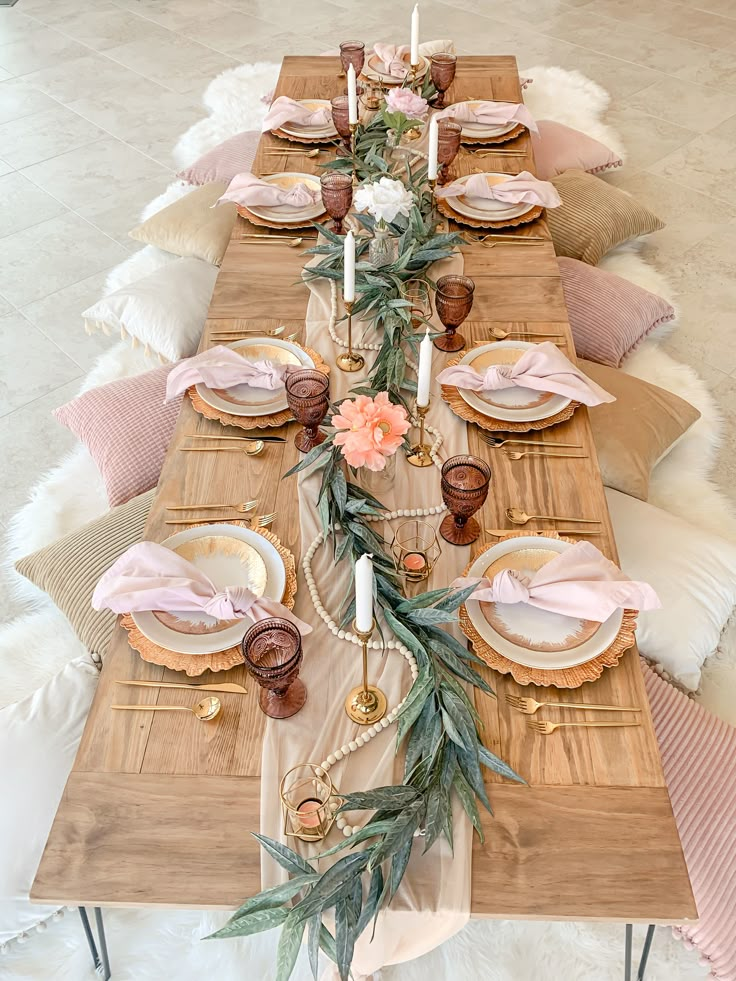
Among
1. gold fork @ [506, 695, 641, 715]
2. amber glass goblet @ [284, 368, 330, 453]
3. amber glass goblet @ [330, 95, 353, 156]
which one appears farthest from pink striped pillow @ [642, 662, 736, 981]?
amber glass goblet @ [330, 95, 353, 156]

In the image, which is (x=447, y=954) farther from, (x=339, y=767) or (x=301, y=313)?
(x=301, y=313)

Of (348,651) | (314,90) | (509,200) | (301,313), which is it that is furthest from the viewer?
(314,90)

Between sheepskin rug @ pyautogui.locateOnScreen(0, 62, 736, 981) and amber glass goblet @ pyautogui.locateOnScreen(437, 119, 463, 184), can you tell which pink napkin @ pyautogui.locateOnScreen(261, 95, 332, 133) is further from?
sheepskin rug @ pyautogui.locateOnScreen(0, 62, 736, 981)

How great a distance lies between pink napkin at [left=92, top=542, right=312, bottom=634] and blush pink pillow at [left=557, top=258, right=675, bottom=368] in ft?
4.62

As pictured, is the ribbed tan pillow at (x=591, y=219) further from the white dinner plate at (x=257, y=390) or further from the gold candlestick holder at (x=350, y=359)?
the white dinner plate at (x=257, y=390)

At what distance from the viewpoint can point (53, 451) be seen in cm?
254

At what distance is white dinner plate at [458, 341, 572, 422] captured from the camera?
1.61 metres

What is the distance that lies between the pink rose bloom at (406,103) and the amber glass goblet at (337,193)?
0.55m

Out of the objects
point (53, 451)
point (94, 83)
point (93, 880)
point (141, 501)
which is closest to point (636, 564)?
point (141, 501)

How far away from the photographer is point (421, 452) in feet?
5.18

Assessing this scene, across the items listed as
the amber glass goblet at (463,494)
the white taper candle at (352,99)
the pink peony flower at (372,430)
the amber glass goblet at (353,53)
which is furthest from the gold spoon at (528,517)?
the amber glass goblet at (353,53)

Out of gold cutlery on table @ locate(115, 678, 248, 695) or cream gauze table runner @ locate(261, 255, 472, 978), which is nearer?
Answer: cream gauze table runner @ locate(261, 255, 472, 978)

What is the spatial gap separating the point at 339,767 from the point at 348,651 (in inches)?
7.3

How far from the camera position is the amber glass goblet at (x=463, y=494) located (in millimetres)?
1327
